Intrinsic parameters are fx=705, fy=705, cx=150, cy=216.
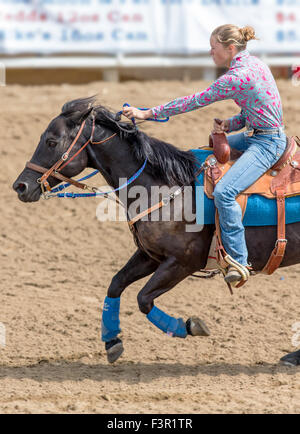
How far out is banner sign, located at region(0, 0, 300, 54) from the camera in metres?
11.2

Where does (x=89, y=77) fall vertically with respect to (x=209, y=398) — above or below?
above

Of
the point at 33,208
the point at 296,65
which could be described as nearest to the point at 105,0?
the point at 296,65

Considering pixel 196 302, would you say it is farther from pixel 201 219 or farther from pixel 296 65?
pixel 296 65

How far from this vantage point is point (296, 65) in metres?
11.5

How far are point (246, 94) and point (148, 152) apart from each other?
0.85m

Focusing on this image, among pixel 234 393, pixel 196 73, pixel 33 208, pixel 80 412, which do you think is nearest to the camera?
pixel 80 412

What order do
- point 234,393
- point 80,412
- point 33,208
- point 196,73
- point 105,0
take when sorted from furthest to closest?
point 196,73 < point 105,0 < point 33,208 < point 234,393 < point 80,412

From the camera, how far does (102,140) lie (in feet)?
17.4

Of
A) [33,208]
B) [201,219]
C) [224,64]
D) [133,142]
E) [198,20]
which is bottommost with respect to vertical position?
[33,208]

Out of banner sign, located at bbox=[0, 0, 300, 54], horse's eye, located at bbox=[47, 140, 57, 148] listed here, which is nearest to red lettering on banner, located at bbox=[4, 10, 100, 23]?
banner sign, located at bbox=[0, 0, 300, 54]

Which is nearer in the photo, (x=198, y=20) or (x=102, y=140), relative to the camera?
(x=102, y=140)

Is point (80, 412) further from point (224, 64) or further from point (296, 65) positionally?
point (296, 65)

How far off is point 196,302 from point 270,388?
1876 mm

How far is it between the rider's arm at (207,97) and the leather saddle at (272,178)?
0.98 feet
